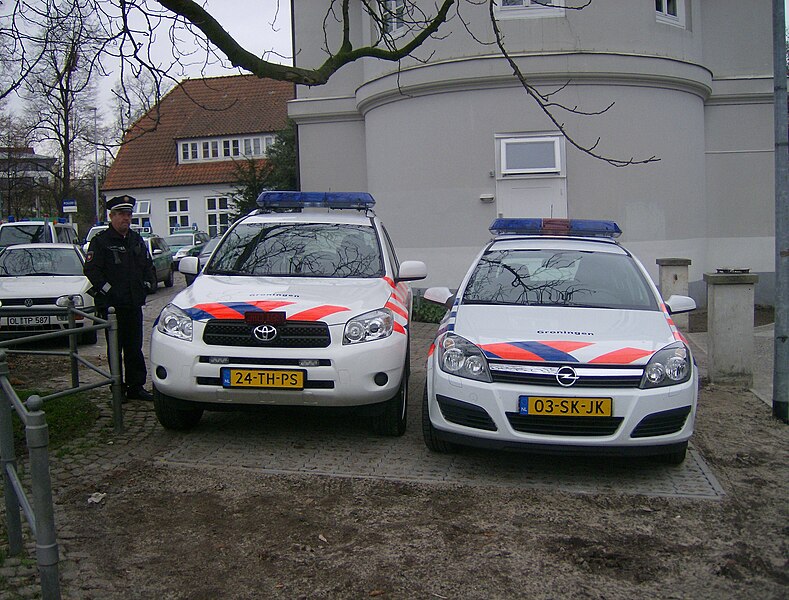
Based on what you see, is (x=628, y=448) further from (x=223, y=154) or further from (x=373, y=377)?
(x=223, y=154)

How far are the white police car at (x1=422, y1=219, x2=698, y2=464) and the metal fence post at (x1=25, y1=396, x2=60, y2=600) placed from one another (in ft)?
9.29

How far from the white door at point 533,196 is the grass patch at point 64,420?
30.9 feet

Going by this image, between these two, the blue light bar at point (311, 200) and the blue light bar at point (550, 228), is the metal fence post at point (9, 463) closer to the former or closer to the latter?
the blue light bar at point (311, 200)

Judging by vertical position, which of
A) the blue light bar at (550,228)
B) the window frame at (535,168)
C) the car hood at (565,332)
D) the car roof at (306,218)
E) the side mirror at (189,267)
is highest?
the window frame at (535,168)

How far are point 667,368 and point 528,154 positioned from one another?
10268 millimetres

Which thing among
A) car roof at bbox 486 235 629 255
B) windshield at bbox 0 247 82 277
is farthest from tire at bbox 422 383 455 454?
windshield at bbox 0 247 82 277

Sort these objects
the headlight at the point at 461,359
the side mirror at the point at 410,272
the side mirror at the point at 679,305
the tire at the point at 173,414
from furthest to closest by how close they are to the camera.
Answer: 1. the side mirror at the point at 410,272
2. the side mirror at the point at 679,305
3. the tire at the point at 173,414
4. the headlight at the point at 461,359

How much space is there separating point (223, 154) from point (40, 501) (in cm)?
4711

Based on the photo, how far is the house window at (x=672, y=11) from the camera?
1609cm

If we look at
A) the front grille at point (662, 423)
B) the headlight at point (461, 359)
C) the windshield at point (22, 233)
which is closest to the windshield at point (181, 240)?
the windshield at point (22, 233)

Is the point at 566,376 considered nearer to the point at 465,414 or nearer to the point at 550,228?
the point at 465,414

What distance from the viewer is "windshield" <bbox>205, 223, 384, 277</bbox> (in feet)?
23.7

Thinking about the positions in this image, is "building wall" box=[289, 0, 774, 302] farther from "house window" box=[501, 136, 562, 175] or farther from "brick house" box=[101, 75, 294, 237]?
"brick house" box=[101, 75, 294, 237]

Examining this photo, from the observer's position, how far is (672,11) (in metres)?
16.5
